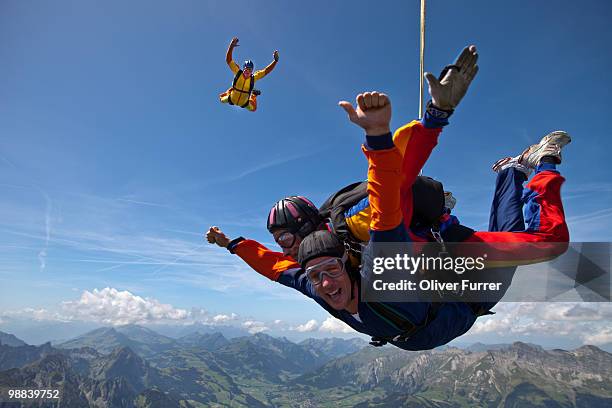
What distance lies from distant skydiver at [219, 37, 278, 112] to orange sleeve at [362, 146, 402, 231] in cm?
633

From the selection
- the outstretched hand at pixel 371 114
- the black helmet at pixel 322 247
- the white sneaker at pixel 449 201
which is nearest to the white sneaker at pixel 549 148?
the white sneaker at pixel 449 201

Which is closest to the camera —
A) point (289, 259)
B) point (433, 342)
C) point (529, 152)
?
point (433, 342)

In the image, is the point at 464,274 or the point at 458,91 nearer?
the point at 458,91

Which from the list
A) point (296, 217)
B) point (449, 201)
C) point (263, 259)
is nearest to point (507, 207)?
point (449, 201)

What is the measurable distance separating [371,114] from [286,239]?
327 centimetres

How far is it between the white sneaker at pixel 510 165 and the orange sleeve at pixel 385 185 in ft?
11.5

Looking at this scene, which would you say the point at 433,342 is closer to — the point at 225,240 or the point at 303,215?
the point at 303,215

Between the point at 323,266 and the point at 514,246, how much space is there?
7.91 ft

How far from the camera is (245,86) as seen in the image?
823 cm

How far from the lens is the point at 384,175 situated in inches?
104

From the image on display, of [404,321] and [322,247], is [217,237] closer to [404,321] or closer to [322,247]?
[322,247]

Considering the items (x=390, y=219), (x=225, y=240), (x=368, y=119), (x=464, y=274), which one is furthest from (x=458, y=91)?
(x=225, y=240)

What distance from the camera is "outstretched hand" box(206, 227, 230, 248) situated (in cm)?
707

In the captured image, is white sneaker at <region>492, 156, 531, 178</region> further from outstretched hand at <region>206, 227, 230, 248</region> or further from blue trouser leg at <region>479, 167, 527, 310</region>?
outstretched hand at <region>206, 227, 230, 248</region>
